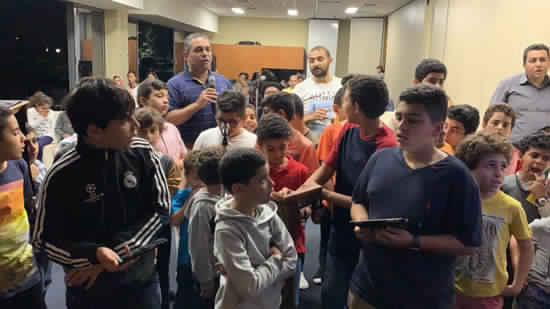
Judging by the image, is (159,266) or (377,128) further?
(159,266)

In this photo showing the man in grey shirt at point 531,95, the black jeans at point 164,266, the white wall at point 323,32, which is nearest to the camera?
the black jeans at point 164,266

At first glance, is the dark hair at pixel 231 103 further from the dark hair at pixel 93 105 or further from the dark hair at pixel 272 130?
the dark hair at pixel 93 105

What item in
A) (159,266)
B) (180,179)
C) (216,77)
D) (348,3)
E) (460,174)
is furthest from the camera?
(348,3)

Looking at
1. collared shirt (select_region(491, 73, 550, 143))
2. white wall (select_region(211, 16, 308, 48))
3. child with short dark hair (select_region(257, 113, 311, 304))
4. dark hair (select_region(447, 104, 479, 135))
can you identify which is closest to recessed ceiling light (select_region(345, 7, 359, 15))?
white wall (select_region(211, 16, 308, 48))

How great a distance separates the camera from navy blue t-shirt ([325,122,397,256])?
1.85 m

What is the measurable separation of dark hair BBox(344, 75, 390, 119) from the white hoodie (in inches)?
24.2

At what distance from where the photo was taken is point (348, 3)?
11.1 meters

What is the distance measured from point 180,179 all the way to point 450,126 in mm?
1670

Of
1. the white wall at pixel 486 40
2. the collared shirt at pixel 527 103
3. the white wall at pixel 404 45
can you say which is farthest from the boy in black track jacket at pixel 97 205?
the white wall at pixel 404 45

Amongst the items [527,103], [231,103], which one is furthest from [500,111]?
[231,103]

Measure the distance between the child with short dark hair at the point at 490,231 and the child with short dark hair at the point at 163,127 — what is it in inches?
66.8

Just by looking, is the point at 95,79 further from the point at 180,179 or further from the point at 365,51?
the point at 365,51

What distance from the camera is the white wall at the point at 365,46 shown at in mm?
14148

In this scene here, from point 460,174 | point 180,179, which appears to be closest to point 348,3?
point 180,179
